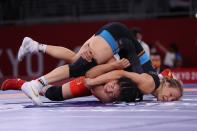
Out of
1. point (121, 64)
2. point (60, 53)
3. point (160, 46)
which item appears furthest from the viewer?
point (160, 46)

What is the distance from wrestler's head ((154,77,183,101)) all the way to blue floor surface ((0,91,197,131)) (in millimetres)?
83

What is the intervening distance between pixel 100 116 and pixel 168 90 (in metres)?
1.19

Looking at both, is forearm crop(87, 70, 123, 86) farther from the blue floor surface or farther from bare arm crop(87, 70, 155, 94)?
the blue floor surface

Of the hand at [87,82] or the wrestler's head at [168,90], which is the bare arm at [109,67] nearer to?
the hand at [87,82]

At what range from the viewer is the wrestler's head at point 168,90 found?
490 centimetres

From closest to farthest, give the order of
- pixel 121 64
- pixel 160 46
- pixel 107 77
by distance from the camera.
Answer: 1. pixel 107 77
2. pixel 121 64
3. pixel 160 46

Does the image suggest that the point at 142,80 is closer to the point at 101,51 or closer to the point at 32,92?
the point at 101,51

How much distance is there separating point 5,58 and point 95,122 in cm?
1018

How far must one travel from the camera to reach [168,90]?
4.93m

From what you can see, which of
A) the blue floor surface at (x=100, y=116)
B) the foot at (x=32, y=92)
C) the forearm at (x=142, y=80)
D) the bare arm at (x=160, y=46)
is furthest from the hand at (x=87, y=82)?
the bare arm at (x=160, y=46)

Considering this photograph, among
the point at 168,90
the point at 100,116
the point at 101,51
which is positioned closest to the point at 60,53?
the point at 101,51

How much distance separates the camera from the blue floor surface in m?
3.34

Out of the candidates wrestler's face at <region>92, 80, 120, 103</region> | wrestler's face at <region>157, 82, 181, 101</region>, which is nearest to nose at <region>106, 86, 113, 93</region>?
wrestler's face at <region>92, 80, 120, 103</region>

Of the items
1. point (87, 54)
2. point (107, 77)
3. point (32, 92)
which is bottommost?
point (32, 92)
